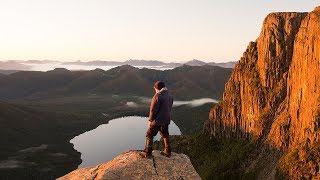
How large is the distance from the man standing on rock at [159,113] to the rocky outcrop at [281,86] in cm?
9961

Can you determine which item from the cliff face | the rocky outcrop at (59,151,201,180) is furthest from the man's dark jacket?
the cliff face

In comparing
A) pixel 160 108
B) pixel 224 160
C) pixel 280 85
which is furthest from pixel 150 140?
pixel 224 160

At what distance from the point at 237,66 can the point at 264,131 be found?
149 ft

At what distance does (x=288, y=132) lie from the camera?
454 ft

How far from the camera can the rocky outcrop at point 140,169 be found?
90.6 feet

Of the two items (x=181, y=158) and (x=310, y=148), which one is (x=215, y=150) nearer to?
(x=310, y=148)

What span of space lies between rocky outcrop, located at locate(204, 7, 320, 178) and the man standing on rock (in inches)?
3922

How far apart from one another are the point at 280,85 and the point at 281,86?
971 mm

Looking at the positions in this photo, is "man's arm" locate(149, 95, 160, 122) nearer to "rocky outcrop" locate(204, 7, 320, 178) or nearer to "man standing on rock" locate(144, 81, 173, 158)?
"man standing on rock" locate(144, 81, 173, 158)

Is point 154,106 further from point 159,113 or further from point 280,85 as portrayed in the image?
point 280,85

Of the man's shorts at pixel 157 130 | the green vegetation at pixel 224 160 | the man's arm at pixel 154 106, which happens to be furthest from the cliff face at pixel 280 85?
the man's arm at pixel 154 106

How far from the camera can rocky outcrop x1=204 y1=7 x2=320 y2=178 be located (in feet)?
415

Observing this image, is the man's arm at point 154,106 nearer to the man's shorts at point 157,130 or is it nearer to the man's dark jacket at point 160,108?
the man's dark jacket at point 160,108

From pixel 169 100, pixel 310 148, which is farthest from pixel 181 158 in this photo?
pixel 310 148
